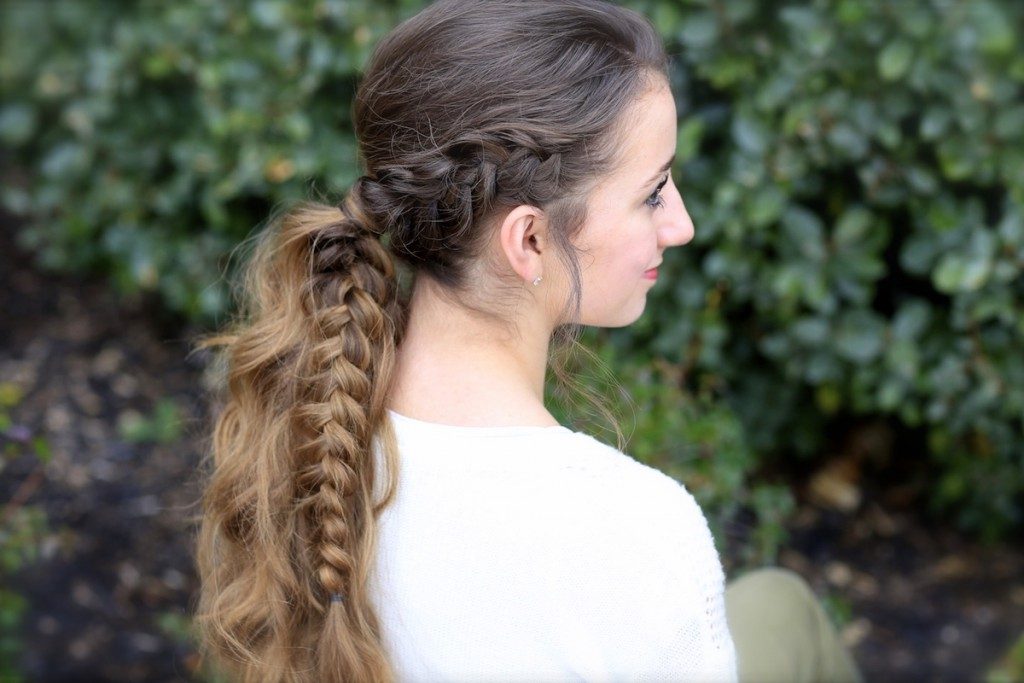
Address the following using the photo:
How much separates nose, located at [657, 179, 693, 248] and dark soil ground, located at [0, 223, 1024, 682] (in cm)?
118

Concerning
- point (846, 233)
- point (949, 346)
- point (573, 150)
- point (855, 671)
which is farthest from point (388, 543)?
point (949, 346)

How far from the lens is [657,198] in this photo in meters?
1.43

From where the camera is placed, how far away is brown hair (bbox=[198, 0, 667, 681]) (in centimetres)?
128

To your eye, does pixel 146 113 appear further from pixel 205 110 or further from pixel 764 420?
pixel 764 420

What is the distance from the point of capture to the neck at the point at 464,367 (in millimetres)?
1338

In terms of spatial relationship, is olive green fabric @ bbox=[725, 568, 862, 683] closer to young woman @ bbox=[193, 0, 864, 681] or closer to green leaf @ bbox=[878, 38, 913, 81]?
young woman @ bbox=[193, 0, 864, 681]

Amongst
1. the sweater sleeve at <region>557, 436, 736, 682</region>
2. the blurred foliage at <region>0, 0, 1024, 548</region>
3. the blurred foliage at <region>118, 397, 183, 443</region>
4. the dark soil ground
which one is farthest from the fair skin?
the blurred foliage at <region>118, 397, 183, 443</region>

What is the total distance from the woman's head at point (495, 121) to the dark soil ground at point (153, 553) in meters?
1.01

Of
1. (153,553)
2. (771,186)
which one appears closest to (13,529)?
(153,553)

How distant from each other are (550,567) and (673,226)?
537 millimetres

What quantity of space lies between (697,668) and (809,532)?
179 cm

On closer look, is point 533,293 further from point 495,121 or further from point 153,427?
point 153,427

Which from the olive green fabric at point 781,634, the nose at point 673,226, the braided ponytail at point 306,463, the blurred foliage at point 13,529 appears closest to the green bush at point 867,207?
the olive green fabric at point 781,634

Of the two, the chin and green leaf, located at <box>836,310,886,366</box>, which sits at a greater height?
the chin
